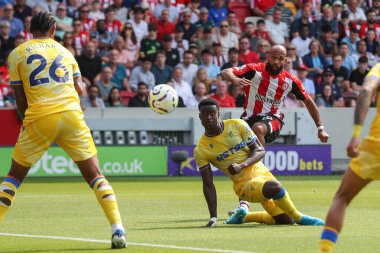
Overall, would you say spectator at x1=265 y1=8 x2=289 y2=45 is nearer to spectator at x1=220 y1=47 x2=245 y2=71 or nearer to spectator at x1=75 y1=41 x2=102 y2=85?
spectator at x1=220 y1=47 x2=245 y2=71

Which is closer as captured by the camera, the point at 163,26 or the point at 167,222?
the point at 167,222

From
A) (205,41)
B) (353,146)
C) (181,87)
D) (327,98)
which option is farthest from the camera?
(205,41)

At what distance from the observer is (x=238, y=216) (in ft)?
41.8

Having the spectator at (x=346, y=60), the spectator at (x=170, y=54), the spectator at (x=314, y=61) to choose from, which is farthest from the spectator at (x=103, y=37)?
the spectator at (x=346, y=60)

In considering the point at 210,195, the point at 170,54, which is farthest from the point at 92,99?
the point at 210,195

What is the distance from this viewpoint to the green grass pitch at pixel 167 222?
10148 mm

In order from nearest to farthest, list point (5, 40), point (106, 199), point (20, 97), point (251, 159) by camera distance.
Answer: point (106, 199), point (20, 97), point (251, 159), point (5, 40)

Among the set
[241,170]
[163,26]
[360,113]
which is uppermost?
[360,113]

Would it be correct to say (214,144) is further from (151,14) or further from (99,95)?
(151,14)

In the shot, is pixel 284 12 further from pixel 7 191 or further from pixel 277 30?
pixel 7 191

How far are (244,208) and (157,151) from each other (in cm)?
1164

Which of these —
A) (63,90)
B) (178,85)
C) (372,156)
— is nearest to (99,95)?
(178,85)

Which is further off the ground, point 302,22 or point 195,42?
point 302,22

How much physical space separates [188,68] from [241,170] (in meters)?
14.8
